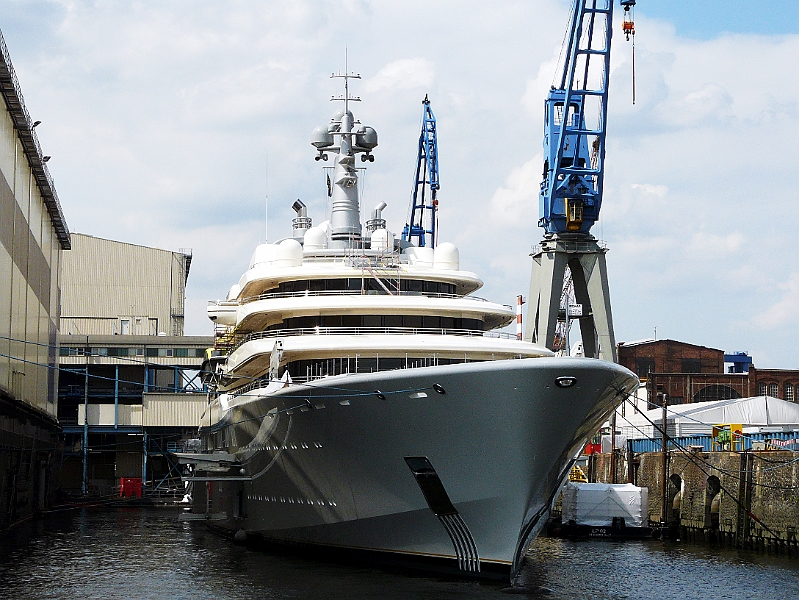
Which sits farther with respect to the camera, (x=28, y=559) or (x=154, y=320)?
(x=154, y=320)

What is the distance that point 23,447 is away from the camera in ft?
120

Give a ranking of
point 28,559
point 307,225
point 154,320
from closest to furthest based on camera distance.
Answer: point 28,559, point 307,225, point 154,320

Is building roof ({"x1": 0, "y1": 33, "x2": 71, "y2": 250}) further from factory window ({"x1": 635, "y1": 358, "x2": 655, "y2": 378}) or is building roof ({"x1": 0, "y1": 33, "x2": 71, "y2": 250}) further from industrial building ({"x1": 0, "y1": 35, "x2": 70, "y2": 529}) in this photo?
factory window ({"x1": 635, "y1": 358, "x2": 655, "y2": 378})

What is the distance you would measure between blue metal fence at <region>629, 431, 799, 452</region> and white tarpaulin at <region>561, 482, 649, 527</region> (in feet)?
7.20

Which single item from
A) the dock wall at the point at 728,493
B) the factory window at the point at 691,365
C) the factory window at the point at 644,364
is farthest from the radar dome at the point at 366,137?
the factory window at the point at 691,365

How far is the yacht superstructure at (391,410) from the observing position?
20.9 meters

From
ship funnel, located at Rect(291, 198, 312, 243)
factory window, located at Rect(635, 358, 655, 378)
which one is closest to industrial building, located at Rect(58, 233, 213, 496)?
ship funnel, located at Rect(291, 198, 312, 243)

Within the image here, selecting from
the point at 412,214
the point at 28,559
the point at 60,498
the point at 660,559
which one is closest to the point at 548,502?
the point at 660,559

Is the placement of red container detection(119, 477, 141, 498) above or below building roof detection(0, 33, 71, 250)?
below

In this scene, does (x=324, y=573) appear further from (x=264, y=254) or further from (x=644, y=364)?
(x=644, y=364)

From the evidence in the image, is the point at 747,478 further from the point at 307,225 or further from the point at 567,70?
the point at 567,70

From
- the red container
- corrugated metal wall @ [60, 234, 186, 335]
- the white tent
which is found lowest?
the red container

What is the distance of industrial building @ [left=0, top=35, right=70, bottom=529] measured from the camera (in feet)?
105

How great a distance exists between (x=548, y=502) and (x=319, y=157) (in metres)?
17.0
